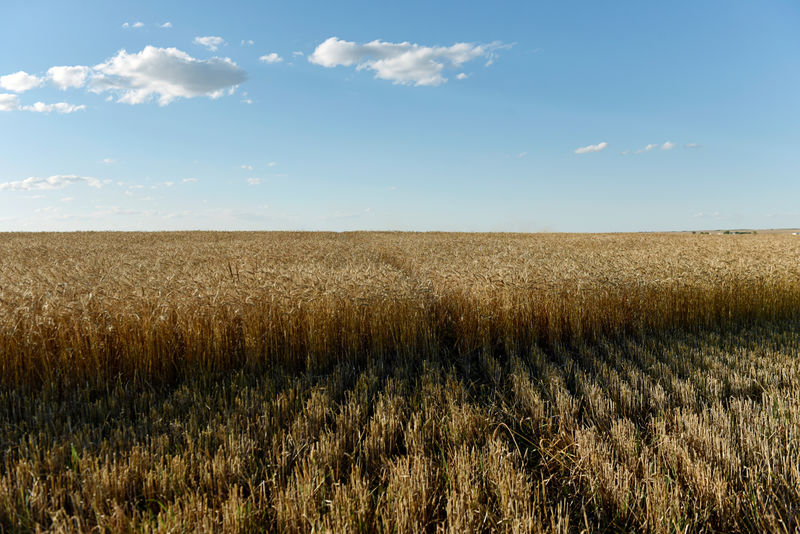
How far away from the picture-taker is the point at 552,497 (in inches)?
121

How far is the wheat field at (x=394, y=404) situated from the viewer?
9.29ft

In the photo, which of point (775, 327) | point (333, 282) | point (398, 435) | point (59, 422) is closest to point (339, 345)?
point (333, 282)

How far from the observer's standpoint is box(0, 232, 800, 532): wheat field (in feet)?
9.29

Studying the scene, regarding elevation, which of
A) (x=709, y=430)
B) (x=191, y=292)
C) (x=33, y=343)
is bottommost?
(x=709, y=430)

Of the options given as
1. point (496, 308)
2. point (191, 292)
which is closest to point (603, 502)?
point (496, 308)

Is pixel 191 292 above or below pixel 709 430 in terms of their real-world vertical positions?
above

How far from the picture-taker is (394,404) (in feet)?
13.9

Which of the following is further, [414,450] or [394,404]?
[394,404]

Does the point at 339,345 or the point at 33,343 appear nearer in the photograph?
the point at 33,343

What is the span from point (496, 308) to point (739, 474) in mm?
3708

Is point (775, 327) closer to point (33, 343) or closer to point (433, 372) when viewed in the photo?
point (433, 372)

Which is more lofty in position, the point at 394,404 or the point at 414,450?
the point at 394,404

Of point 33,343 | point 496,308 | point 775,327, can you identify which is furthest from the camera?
point 775,327

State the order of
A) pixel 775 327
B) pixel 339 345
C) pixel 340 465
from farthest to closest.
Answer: pixel 775 327, pixel 339 345, pixel 340 465
